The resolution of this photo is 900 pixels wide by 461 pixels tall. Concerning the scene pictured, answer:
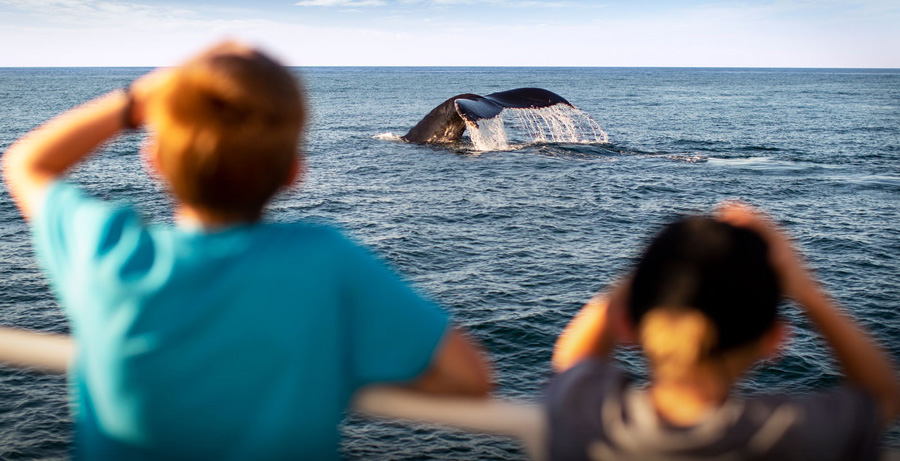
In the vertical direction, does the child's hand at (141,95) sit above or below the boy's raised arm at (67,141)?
above

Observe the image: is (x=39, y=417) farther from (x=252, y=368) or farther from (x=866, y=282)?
(x=866, y=282)

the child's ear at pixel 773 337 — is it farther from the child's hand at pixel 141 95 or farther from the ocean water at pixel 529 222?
the ocean water at pixel 529 222

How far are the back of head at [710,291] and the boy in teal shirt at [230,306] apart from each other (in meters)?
0.47

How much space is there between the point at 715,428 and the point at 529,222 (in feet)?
61.1

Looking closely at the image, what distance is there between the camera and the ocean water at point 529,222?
36.9 ft

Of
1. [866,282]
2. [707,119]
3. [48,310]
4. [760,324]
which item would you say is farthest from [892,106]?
[760,324]

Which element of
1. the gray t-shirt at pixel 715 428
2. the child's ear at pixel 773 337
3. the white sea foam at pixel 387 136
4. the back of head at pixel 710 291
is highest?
the back of head at pixel 710 291

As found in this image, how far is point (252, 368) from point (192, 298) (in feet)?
0.59

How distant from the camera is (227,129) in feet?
4.86

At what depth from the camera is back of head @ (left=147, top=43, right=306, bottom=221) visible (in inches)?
58.6

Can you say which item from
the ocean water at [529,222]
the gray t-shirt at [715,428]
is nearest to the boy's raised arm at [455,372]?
the gray t-shirt at [715,428]

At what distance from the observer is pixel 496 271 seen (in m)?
16.0

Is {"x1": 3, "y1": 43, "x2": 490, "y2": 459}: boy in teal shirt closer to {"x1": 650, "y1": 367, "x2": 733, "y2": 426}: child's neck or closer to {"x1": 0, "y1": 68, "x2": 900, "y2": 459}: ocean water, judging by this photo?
{"x1": 650, "y1": 367, "x2": 733, "y2": 426}: child's neck

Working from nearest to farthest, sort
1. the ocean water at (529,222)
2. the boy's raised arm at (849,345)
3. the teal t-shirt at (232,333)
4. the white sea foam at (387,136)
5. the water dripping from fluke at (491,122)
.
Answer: the teal t-shirt at (232,333)
the boy's raised arm at (849,345)
the ocean water at (529,222)
the water dripping from fluke at (491,122)
the white sea foam at (387,136)
